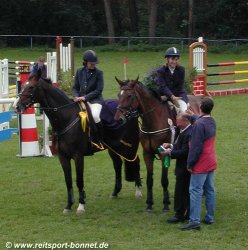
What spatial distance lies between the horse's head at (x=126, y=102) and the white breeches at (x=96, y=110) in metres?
0.77

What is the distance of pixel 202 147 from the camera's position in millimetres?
8422

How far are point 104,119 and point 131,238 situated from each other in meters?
2.52

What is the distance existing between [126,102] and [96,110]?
911 millimetres

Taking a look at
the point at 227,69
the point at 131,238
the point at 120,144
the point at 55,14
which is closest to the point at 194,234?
the point at 131,238

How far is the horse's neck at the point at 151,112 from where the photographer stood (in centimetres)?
965

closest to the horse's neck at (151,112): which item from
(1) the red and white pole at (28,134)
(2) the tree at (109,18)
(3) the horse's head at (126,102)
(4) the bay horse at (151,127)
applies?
(4) the bay horse at (151,127)

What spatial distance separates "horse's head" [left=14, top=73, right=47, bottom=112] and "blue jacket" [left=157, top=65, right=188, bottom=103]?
1.93m

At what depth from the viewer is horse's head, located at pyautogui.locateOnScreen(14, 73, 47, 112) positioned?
30.7 ft

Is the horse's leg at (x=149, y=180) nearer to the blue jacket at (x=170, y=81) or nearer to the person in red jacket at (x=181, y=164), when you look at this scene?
the person in red jacket at (x=181, y=164)

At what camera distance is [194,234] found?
27.4ft

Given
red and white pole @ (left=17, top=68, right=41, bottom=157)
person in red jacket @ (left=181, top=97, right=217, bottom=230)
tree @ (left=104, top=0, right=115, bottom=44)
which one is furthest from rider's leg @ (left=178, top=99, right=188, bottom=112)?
tree @ (left=104, top=0, right=115, bottom=44)

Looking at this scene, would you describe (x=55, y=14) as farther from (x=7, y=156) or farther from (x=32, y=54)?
(x=7, y=156)

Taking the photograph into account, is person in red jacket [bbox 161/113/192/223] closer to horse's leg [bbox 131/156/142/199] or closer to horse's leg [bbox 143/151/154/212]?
horse's leg [bbox 143/151/154/212]

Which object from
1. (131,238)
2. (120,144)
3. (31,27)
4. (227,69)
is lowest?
(131,238)
